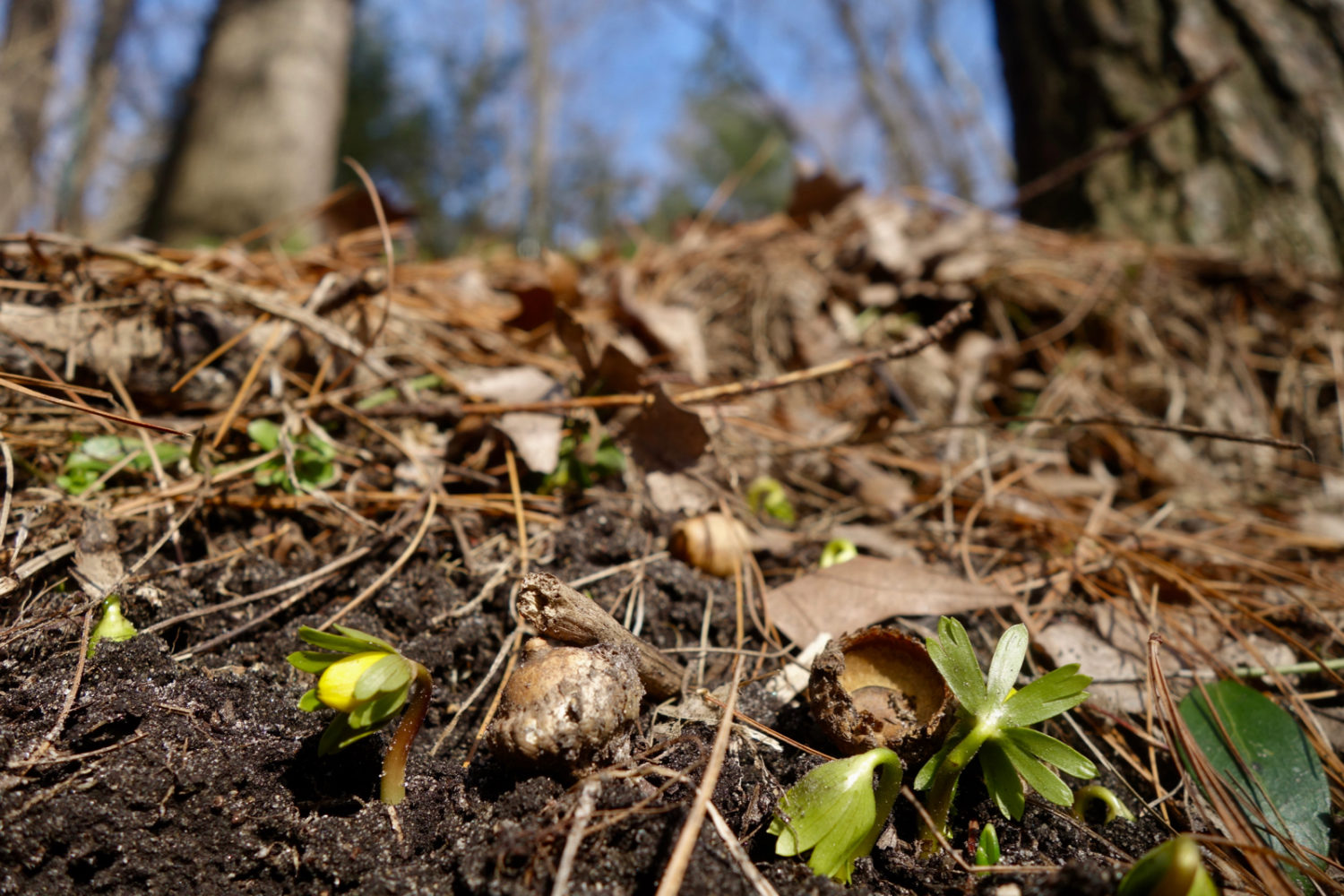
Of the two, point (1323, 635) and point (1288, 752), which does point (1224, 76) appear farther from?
point (1288, 752)

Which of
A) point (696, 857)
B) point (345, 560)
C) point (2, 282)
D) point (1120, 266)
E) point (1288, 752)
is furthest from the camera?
point (1120, 266)

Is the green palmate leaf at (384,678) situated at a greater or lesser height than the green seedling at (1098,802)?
greater

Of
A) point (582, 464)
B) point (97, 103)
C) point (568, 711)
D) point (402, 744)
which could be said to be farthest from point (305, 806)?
point (97, 103)

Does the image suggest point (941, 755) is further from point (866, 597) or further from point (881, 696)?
point (866, 597)

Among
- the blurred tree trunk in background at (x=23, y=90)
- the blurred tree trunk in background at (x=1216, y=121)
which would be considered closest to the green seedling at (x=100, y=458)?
the blurred tree trunk in background at (x=1216, y=121)

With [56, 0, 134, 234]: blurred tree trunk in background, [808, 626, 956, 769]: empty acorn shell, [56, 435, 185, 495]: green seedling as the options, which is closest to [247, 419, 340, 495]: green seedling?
[56, 435, 185, 495]: green seedling

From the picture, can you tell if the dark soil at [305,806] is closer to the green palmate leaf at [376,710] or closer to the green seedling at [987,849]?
the green seedling at [987,849]

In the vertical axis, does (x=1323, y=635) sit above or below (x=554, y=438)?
below

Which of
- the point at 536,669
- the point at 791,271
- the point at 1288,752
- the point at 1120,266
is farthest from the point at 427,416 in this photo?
the point at 1120,266
